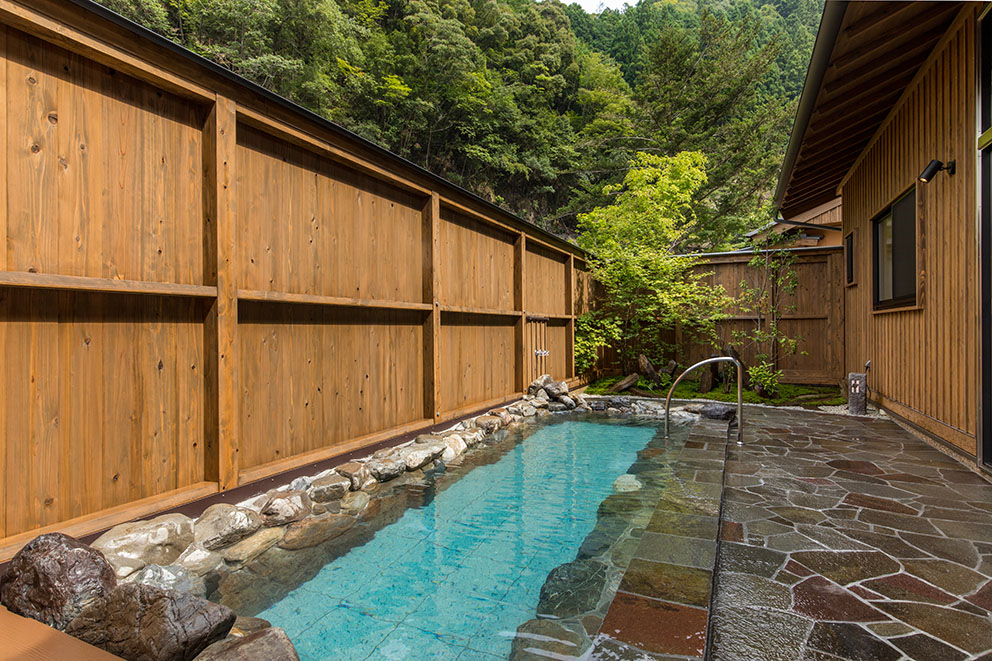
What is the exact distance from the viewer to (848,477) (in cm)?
355

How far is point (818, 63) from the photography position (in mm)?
3957

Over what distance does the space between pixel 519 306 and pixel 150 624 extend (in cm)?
569

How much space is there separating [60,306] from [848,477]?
5.02 metres

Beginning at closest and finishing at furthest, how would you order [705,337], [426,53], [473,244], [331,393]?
1. [331,393]
2. [473,244]
3. [705,337]
4. [426,53]

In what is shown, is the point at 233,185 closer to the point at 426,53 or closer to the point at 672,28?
the point at 426,53

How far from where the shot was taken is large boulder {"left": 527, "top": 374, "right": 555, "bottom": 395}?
7250 millimetres

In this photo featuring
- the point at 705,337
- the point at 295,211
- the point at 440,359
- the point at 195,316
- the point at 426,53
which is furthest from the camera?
the point at 426,53

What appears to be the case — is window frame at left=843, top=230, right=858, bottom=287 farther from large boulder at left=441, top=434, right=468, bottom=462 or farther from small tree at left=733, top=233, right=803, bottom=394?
large boulder at left=441, top=434, right=468, bottom=462

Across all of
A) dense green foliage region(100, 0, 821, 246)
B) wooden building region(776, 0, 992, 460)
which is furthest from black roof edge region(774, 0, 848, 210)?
dense green foliage region(100, 0, 821, 246)

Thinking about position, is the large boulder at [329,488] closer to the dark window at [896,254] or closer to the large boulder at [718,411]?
the large boulder at [718,411]

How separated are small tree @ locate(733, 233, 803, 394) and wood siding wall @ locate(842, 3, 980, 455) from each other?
2.19m

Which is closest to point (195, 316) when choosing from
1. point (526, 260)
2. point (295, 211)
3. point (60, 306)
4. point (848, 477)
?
point (60, 306)

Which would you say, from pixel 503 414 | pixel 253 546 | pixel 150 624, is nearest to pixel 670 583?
pixel 150 624

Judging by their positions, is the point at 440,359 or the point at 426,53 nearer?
the point at 440,359
